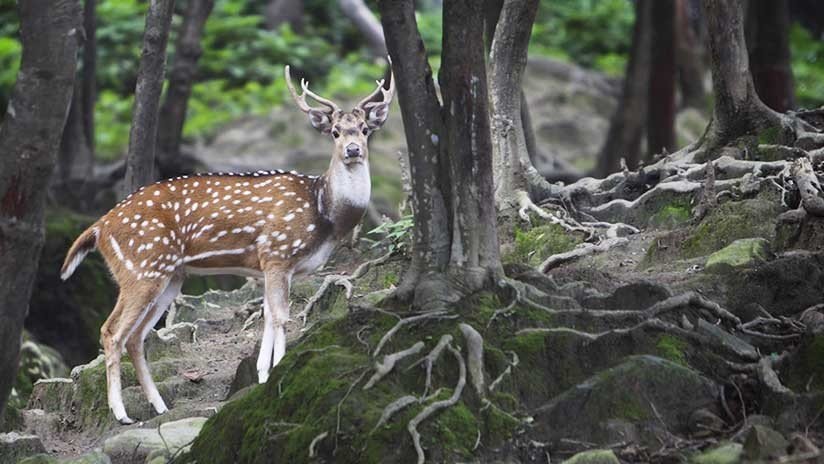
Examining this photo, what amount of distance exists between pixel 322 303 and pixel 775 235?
3.53 meters

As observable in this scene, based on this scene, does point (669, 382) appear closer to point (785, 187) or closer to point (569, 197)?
point (785, 187)

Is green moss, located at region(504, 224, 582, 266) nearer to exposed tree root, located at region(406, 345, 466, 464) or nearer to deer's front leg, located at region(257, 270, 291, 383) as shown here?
deer's front leg, located at region(257, 270, 291, 383)

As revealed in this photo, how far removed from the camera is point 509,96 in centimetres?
1158

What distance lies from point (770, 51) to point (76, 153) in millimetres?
7675

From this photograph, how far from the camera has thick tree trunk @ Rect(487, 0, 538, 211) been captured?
11484 millimetres

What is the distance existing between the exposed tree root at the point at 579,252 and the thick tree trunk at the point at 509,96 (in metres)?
1.20

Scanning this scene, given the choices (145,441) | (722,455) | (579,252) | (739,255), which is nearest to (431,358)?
(722,455)

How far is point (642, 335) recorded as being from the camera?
25.7 ft

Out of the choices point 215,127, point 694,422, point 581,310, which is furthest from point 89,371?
point 215,127

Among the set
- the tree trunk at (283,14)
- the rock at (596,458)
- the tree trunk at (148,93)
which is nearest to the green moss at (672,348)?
the rock at (596,458)

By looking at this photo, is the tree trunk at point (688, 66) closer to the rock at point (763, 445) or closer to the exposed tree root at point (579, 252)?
the exposed tree root at point (579, 252)

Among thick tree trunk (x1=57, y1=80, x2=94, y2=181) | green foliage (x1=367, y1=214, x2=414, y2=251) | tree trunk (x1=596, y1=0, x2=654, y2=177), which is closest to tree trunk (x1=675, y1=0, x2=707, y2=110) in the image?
tree trunk (x1=596, y1=0, x2=654, y2=177)

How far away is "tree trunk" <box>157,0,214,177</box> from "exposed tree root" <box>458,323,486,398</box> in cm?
837

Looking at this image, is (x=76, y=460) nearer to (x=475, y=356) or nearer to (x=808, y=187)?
(x=475, y=356)
